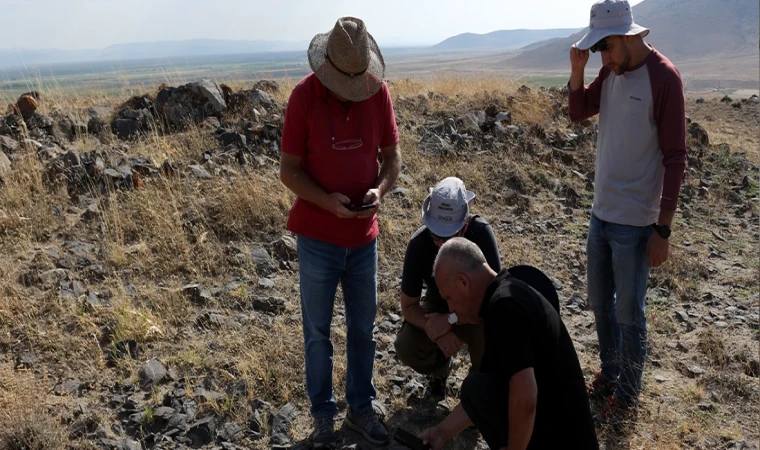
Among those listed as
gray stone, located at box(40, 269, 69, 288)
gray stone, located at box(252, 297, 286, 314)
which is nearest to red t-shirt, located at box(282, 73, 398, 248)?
gray stone, located at box(252, 297, 286, 314)

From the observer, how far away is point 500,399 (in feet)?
7.72

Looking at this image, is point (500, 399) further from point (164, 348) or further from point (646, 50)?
point (164, 348)

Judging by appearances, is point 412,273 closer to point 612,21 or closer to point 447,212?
point 447,212

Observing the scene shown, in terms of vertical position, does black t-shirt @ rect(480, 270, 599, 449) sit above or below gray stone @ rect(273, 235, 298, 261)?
above

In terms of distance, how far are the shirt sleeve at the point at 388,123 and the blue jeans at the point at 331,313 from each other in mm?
552

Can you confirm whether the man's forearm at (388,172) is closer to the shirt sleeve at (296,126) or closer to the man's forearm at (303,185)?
the man's forearm at (303,185)

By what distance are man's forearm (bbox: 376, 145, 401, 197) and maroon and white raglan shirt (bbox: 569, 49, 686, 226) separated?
3.86ft

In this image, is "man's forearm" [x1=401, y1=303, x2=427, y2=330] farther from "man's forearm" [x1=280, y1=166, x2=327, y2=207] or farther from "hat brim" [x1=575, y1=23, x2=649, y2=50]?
"hat brim" [x1=575, y1=23, x2=649, y2=50]

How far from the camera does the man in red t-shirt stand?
2938mm

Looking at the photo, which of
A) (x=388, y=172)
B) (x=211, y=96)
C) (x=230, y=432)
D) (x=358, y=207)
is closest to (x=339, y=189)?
(x=358, y=207)

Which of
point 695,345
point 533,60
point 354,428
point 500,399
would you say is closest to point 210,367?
point 354,428

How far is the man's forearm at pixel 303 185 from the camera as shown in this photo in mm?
2930

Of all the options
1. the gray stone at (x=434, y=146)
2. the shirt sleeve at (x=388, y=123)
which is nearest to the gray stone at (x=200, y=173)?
the gray stone at (x=434, y=146)

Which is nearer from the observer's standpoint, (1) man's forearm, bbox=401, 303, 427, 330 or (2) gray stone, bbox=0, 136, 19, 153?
(1) man's forearm, bbox=401, 303, 427, 330
